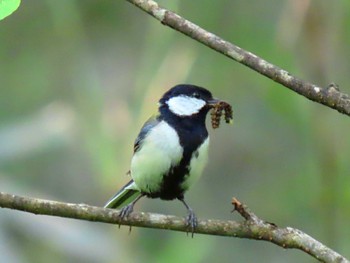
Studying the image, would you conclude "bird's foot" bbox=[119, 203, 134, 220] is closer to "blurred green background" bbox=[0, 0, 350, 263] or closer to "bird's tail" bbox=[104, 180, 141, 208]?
"bird's tail" bbox=[104, 180, 141, 208]

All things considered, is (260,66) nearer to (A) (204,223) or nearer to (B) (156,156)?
(A) (204,223)

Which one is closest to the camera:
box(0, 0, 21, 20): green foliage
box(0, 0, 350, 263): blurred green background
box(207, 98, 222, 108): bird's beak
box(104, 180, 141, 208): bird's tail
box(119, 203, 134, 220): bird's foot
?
box(0, 0, 21, 20): green foliage

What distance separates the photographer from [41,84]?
7414 mm

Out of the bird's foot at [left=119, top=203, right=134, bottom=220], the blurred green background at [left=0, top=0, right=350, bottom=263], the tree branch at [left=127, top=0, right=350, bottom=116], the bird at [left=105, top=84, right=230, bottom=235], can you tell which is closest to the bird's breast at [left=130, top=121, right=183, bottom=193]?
the bird at [left=105, top=84, right=230, bottom=235]

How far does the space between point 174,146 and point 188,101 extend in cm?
29

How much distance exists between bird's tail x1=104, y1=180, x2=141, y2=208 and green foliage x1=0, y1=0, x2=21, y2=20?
6.35 feet

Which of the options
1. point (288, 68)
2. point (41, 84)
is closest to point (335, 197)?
point (288, 68)

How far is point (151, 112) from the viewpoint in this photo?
16.4 feet

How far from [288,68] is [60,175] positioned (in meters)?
2.44

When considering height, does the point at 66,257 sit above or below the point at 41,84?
below

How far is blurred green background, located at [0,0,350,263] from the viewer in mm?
4938

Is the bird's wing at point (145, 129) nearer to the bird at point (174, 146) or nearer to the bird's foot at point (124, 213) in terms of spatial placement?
the bird at point (174, 146)

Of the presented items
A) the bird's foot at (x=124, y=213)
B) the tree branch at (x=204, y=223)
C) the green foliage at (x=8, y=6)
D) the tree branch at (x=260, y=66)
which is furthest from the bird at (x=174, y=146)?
A: the green foliage at (x=8, y=6)

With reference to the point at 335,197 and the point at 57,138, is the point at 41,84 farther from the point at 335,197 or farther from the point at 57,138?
the point at 335,197
